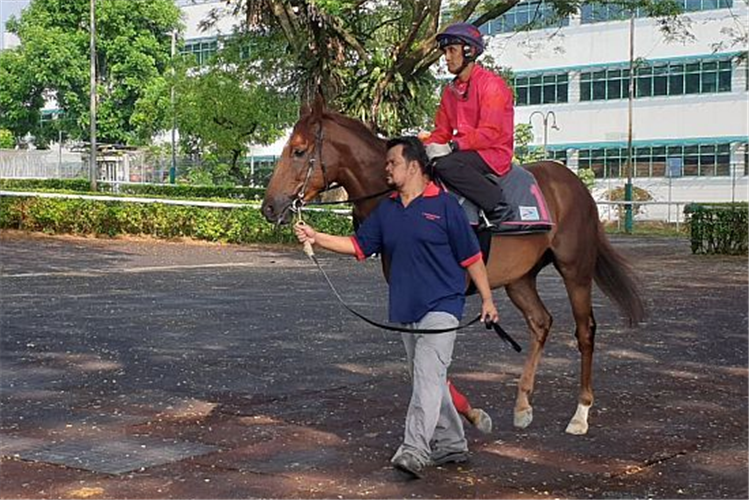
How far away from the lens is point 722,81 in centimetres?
5281

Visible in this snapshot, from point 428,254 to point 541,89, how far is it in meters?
53.9

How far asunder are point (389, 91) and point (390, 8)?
6.05 metres

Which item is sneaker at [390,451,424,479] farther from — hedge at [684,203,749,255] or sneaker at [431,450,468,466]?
hedge at [684,203,749,255]

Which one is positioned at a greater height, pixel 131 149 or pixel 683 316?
pixel 131 149

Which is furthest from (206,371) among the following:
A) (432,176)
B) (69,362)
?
(432,176)

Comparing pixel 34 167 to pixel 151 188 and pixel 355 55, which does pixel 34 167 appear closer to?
pixel 151 188

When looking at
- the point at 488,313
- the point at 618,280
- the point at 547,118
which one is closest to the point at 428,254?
the point at 488,313

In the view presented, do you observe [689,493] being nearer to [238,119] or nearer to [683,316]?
[683,316]

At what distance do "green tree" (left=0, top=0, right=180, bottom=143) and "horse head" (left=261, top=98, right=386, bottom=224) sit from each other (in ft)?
196

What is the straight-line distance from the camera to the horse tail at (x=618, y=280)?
8.75 meters

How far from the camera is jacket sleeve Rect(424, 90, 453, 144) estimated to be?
298 inches

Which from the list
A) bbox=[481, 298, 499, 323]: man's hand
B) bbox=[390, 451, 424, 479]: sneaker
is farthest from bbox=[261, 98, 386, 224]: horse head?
bbox=[390, 451, 424, 479]: sneaker

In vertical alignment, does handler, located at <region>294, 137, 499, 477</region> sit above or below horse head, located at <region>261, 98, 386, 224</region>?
below

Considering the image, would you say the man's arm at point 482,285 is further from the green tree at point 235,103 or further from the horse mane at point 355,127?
the green tree at point 235,103
